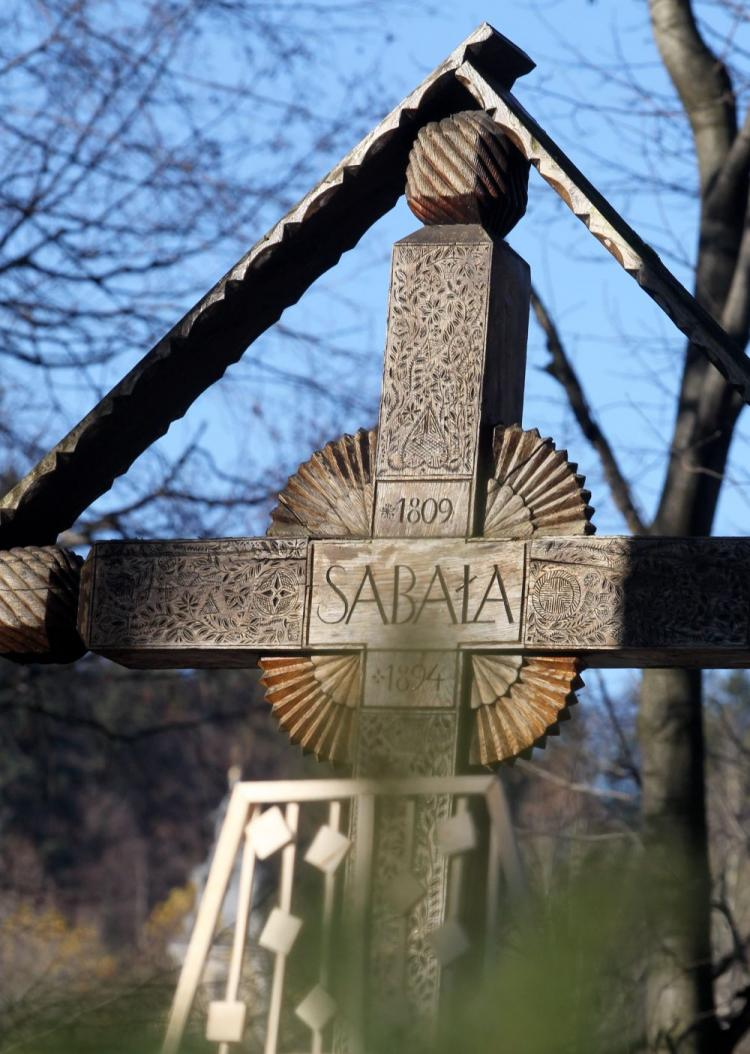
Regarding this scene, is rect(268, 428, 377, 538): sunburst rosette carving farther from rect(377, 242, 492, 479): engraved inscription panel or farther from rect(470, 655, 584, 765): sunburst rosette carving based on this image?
rect(470, 655, 584, 765): sunburst rosette carving

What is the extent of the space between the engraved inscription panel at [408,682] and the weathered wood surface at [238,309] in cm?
84

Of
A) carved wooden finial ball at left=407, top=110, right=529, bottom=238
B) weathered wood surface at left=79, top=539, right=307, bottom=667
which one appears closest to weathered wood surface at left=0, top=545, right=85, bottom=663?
weathered wood surface at left=79, top=539, right=307, bottom=667

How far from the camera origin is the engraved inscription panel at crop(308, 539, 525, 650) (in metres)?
3.19

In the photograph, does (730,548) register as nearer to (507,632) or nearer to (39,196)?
(507,632)

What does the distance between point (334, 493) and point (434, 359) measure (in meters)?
0.31

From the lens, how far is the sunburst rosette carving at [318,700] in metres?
3.25

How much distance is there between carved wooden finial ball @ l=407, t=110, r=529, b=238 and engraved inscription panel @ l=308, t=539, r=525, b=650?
684mm

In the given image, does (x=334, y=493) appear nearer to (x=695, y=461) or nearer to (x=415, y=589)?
(x=415, y=589)

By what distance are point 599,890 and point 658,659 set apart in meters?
1.86

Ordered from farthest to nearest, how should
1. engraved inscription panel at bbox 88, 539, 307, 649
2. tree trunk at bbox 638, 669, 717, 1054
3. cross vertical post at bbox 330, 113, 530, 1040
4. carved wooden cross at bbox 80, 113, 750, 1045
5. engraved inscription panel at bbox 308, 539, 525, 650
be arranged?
tree trunk at bbox 638, 669, 717, 1054 < engraved inscription panel at bbox 88, 539, 307, 649 < engraved inscription panel at bbox 308, 539, 525, 650 < carved wooden cross at bbox 80, 113, 750, 1045 < cross vertical post at bbox 330, 113, 530, 1040

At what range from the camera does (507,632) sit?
3.17m

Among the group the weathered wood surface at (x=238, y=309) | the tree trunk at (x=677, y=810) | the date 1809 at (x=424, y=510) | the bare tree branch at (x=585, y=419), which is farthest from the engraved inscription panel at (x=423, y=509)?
the bare tree branch at (x=585, y=419)

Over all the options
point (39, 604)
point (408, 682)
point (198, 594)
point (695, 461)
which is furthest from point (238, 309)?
point (695, 461)

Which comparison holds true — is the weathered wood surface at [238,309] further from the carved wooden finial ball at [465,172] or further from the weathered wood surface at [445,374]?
the weathered wood surface at [445,374]
